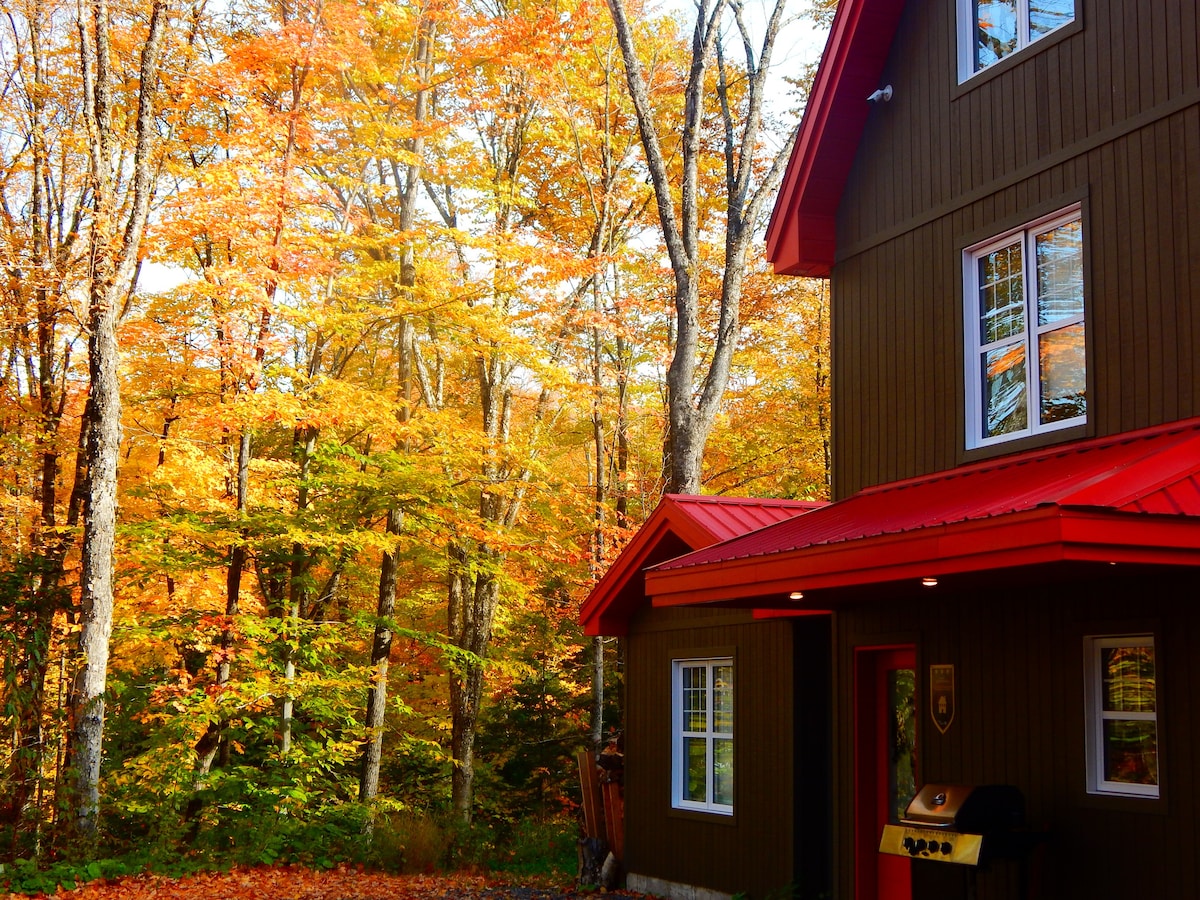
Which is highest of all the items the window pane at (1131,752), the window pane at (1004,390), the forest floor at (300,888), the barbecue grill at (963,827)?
the window pane at (1004,390)

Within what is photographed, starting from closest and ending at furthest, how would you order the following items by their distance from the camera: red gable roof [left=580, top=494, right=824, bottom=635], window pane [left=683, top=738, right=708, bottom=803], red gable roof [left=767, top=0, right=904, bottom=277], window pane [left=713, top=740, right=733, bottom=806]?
red gable roof [left=767, top=0, right=904, bottom=277] < red gable roof [left=580, top=494, right=824, bottom=635] < window pane [left=713, top=740, right=733, bottom=806] < window pane [left=683, top=738, right=708, bottom=803]

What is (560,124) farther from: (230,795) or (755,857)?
(755,857)

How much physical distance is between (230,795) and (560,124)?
14201mm

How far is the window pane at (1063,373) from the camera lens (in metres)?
8.50

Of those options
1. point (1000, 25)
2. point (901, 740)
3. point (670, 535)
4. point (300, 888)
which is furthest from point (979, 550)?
point (300, 888)

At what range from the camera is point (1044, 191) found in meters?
8.76

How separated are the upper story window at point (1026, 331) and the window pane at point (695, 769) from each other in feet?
17.9

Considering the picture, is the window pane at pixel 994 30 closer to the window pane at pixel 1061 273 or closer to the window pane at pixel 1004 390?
the window pane at pixel 1061 273

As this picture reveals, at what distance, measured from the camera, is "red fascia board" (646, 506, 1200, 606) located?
599 cm


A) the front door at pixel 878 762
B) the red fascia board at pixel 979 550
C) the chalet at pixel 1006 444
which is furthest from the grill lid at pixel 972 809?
the front door at pixel 878 762

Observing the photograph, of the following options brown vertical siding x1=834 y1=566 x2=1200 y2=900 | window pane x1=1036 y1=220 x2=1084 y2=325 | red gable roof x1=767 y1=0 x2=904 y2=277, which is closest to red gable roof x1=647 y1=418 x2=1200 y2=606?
brown vertical siding x1=834 y1=566 x2=1200 y2=900

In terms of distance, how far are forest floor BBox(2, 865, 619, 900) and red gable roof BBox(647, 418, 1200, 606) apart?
5637 mm

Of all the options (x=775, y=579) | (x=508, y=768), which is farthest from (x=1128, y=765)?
(x=508, y=768)

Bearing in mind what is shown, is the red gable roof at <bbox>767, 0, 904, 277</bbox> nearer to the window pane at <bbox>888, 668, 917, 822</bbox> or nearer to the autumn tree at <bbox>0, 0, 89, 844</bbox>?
the window pane at <bbox>888, 668, 917, 822</bbox>
